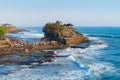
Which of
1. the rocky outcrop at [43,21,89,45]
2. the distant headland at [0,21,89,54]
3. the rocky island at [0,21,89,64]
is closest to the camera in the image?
the rocky island at [0,21,89,64]

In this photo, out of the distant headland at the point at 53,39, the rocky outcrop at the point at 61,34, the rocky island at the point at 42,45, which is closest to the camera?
the rocky island at the point at 42,45

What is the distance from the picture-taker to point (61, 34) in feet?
285

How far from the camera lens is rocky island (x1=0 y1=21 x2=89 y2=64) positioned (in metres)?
54.7

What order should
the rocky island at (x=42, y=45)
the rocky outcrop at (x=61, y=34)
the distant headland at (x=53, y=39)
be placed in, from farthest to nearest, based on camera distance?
the rocky outcrop at (x=61, y=34), the distant headland at (x=53, y=39), the rocky island at (x=42, y=45)

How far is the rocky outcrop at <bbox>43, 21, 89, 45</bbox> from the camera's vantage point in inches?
3317

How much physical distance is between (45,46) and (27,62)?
2567 cm

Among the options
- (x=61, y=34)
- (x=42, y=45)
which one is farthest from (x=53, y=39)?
(x=42, y=45)

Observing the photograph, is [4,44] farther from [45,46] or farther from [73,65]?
[73,65]

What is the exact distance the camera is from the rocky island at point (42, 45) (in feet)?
179

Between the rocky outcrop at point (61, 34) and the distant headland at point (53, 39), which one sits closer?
the distant headland at point (53, 39)

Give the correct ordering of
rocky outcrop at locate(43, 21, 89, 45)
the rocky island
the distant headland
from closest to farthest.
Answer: the rocky island → the distant headland → rocky outcrop at locate(43, 21, 89, 45)

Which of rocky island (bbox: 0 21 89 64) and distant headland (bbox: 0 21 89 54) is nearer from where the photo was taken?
rocky island (bbox: 0 21 89 64)

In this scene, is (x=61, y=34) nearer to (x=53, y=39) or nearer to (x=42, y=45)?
(x=53, y=39)

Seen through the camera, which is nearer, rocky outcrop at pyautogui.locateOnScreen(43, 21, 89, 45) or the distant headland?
the distant headland
